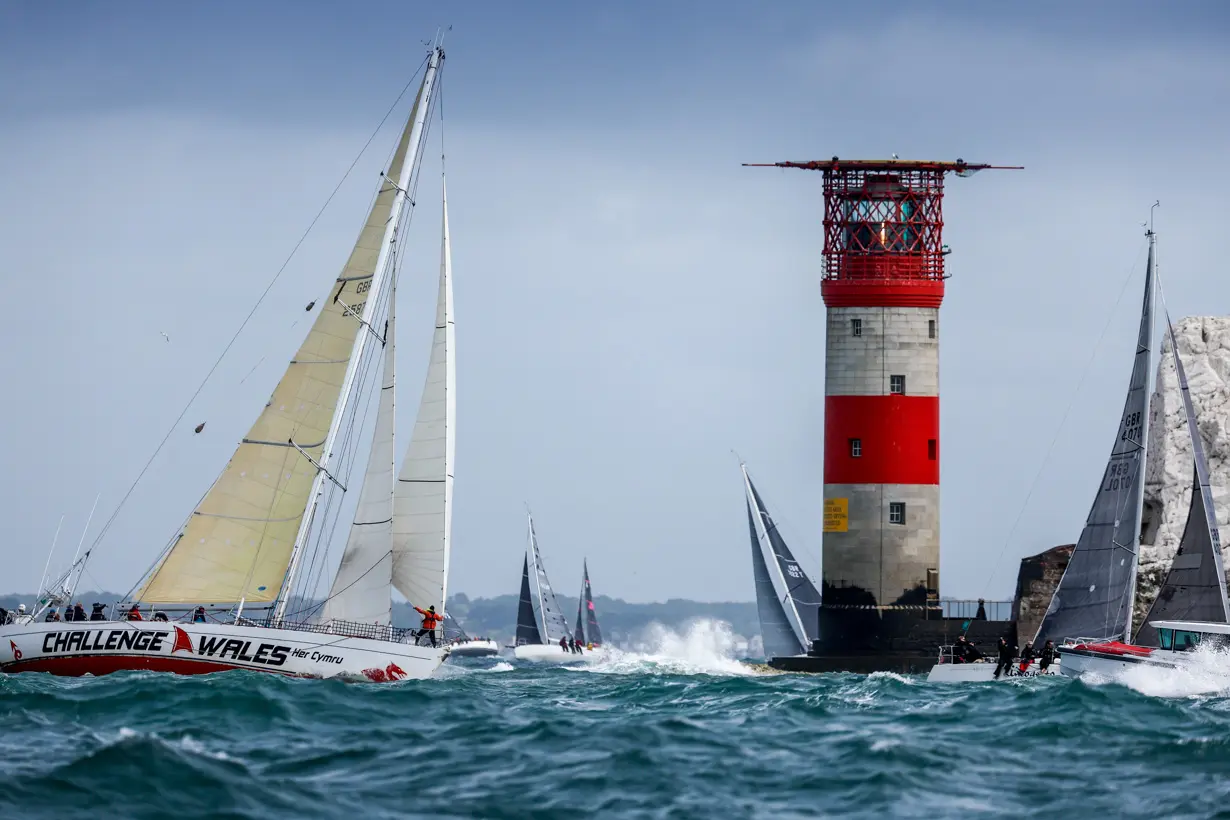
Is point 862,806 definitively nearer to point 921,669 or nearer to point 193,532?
point 193,532

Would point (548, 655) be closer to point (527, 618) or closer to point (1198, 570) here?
point (527, 618)

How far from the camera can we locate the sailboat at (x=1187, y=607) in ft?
116

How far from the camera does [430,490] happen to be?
37.9 meters

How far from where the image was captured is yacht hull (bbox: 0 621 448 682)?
33938 mm

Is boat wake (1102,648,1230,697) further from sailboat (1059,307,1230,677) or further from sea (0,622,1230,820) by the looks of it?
sea (0,622,1230,820)

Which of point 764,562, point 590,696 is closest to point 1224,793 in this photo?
point 590,696

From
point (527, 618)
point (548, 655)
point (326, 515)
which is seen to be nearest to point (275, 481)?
point (326, 515)

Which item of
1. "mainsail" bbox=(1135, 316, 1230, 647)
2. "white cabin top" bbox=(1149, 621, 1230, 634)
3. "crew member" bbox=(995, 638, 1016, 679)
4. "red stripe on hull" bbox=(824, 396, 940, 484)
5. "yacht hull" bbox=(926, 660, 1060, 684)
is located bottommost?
"yacht hull" bbox=(926, 660, 1060, 684)

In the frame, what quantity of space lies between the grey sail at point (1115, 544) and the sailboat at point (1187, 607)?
0.70m

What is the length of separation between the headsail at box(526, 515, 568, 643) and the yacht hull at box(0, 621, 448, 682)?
210 feet

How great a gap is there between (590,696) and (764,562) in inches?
875

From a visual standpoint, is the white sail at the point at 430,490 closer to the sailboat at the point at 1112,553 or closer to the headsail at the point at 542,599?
the sailboat at the point at 1112,553

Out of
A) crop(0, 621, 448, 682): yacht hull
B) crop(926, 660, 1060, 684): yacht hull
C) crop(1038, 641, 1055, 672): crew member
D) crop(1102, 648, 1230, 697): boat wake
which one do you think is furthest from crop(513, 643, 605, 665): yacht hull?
crop(1102, 648, 1230, 697): boat wake

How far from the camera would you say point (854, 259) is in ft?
161
